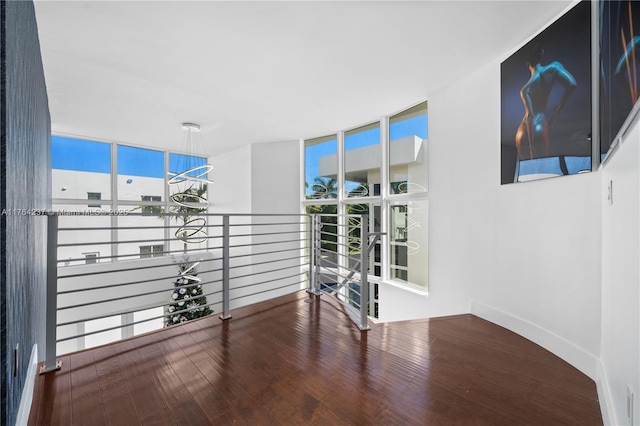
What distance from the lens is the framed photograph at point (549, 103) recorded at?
1.92 metres

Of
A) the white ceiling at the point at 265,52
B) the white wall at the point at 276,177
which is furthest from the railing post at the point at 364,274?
the white wall at the point at 276,177

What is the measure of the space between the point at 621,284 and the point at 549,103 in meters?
1.56

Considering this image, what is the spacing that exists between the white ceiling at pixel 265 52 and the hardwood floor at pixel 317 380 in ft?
8.40

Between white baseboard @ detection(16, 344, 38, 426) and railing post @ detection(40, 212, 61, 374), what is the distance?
77 millimetres

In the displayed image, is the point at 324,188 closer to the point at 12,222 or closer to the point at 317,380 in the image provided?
the point at 317,380

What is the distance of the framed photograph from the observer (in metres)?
1.92

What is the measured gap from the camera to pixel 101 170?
19.0 feet

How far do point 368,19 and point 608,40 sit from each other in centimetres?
147

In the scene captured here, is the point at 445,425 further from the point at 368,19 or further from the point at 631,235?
the point at 368,19

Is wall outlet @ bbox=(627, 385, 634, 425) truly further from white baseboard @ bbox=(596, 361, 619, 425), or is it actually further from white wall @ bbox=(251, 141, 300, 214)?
white wall @ bbox=(251, 141, 300, 214)

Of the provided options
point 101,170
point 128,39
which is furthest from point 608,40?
point 101,170

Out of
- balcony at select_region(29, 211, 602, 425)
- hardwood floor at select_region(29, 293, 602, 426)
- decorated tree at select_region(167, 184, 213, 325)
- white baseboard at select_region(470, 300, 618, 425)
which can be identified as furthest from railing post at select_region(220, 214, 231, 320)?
white baseboard at select_region(470, 300, 618, 425)

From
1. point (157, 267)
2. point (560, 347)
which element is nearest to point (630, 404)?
point (560, 347)

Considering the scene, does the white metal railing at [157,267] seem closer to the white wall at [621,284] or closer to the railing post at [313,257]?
the railing post at [313,257]
